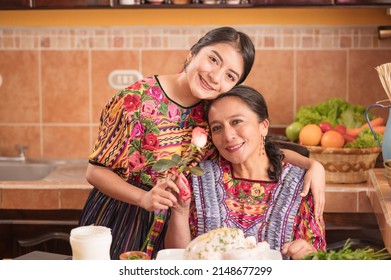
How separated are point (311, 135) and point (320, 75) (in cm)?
41

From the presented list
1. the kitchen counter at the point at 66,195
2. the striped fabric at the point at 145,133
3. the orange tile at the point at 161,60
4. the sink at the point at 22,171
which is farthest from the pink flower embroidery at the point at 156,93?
the sink at the point at 22,171

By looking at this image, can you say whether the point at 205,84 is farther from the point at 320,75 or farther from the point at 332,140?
the point at 320,75

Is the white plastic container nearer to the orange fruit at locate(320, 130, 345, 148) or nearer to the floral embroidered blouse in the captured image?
the floral embroidered blouse

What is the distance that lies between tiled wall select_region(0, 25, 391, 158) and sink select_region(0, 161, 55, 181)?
0.25 ft

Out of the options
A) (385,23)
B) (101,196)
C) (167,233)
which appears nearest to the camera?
(167,233)

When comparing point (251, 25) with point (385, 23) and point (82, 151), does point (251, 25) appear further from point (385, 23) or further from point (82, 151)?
point (82, 151)

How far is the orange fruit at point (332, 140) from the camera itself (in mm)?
2297

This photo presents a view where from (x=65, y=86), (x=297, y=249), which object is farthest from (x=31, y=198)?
(x=297, y=249)

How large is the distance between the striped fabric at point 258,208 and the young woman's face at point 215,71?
7.7 inches

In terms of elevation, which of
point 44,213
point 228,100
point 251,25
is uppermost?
point 251,25

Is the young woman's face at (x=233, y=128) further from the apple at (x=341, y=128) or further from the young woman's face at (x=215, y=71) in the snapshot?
the apple at (x=341, y=128)

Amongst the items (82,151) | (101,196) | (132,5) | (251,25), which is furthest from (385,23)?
(101,196)

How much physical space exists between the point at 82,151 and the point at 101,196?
3.22ft

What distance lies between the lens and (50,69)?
2.71 meters
